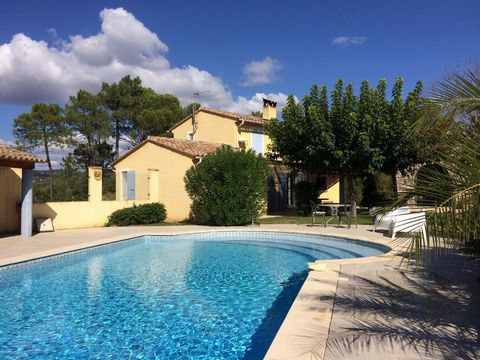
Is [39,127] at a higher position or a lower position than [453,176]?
higher

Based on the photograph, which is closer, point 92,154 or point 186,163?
point 186,163

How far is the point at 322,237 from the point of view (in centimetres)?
1452

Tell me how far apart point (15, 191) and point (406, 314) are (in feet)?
50.5

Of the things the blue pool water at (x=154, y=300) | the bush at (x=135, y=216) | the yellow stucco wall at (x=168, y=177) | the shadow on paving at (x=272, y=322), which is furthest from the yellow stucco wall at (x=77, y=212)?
the shadow on paving at (x=272, y=322)

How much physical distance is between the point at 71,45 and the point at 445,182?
20.8 m

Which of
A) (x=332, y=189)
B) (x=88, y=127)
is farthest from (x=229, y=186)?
(x=88, y=127)

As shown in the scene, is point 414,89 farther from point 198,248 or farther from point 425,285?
point 425,285

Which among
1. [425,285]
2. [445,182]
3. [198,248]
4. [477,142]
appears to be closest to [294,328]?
[445,182]

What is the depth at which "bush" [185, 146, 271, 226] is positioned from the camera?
58.4 feet

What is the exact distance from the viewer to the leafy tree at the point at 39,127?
31234 mm

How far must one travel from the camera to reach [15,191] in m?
16.4

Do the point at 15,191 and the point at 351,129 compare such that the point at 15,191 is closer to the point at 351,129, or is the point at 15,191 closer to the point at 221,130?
the point at 221,130

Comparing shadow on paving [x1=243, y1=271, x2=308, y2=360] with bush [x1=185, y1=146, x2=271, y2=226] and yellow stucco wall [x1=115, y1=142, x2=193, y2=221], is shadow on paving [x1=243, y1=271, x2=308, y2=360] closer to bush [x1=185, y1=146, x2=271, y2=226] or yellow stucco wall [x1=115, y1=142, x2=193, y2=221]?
bush [x1=185, y1=146, x2=271, y2=226]

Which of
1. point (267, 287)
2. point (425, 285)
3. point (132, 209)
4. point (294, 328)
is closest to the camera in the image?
point (294, 328)
